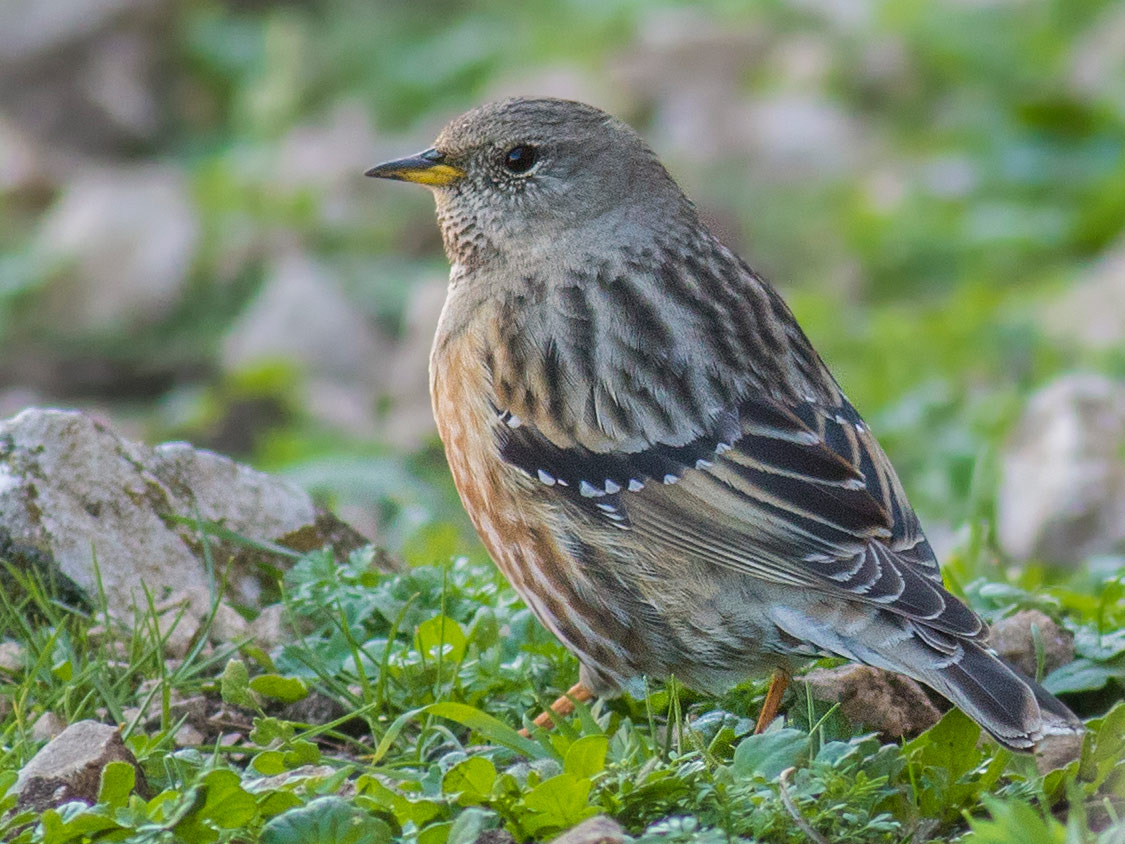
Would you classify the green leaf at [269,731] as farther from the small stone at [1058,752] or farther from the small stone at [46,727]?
the small stone at [1058,752]

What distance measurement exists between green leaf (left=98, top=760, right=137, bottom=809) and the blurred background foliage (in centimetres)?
267

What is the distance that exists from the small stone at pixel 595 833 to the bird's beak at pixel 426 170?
287 cm

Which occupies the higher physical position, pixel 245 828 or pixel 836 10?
pixel 836 10

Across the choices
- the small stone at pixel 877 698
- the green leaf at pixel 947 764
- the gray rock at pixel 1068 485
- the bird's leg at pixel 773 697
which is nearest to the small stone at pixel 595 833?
the green leaf at pixel 947 764

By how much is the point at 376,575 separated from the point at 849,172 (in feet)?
25.9

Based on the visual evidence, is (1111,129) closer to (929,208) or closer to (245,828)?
(929,208)

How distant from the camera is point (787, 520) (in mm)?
4742

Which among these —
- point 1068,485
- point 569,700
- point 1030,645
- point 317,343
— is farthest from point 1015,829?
point 317,343

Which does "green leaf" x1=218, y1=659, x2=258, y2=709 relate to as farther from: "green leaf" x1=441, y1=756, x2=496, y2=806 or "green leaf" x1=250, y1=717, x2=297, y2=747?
"green leaf" x1=441, y1=756, x2=496, y2=806

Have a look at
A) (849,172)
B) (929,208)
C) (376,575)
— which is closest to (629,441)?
(376,575)

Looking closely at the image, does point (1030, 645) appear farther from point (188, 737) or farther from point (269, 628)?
point (188, 737)

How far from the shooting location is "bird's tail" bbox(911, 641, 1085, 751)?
162 inches

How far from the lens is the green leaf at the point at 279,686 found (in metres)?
4.67

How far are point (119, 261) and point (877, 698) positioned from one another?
772 centimetres
